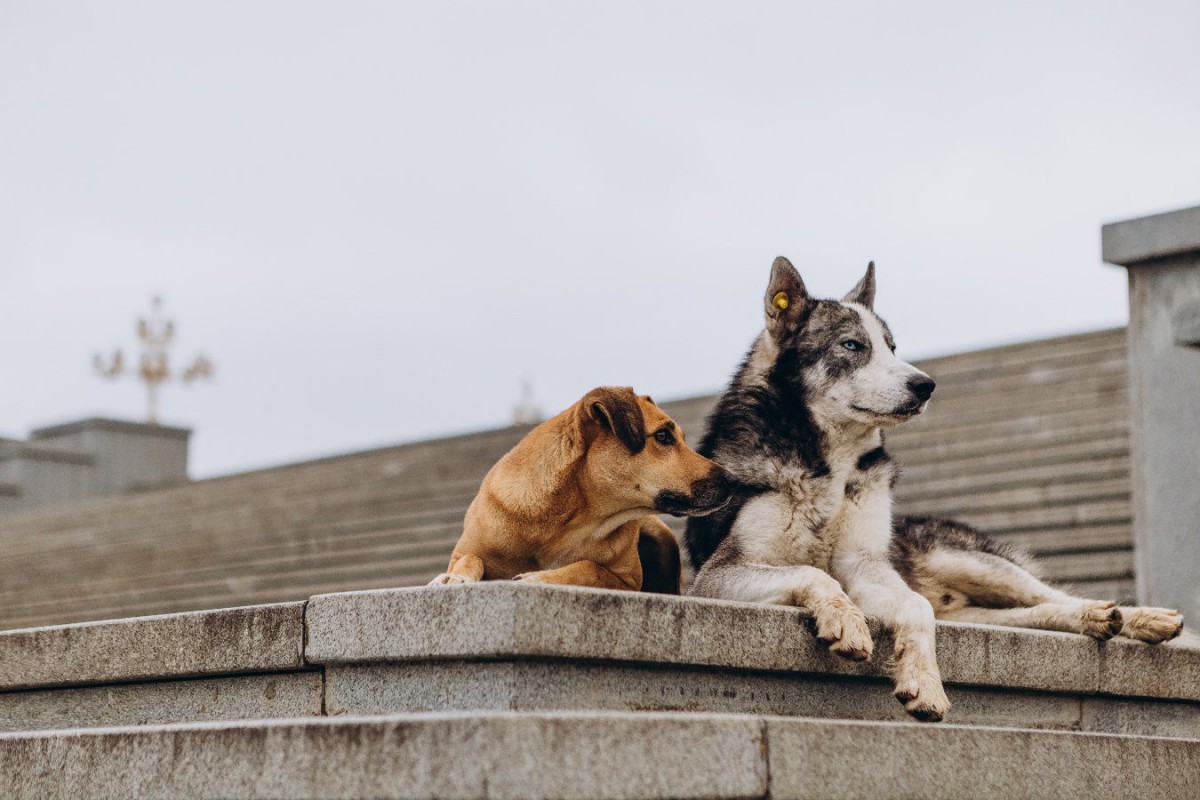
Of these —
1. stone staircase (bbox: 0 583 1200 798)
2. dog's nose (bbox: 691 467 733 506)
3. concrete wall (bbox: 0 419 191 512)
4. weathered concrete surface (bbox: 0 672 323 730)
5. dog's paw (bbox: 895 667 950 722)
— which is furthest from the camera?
concrete wall (bbox: 0 419 191 512)

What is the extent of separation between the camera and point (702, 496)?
4.82m

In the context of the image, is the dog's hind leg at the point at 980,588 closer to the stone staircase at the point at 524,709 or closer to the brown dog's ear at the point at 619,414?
the stone staircase at the point at 524,709

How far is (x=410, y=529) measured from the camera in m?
12.3

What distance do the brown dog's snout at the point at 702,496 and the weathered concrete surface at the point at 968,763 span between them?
89 cm

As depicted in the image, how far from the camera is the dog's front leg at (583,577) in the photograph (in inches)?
184

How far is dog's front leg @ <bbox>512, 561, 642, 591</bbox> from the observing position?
4.68 metres

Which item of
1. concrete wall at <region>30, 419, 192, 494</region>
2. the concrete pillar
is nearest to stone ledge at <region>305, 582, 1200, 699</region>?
the concrete pillar

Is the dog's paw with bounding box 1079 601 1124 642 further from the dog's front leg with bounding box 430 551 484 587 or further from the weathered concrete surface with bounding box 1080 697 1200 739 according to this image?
the dog's front leg with bounding box 430 551 484 587

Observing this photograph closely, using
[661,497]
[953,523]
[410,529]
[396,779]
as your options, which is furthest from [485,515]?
[410,529]

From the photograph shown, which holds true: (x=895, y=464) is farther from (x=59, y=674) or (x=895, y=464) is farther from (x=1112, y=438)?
(x=1112, y=438)

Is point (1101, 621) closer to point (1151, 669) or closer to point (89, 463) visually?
point (1151, 669)

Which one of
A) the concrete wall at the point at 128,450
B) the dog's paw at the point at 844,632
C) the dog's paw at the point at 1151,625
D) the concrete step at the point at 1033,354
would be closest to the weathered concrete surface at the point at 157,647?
the dog's paw at the point at 844,632

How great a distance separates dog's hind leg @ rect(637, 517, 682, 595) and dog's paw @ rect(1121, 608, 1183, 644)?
1.77m

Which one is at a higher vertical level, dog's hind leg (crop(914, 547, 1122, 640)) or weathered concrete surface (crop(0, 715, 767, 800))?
dog's hind leg (crop(914, 547, 1122, 640))
